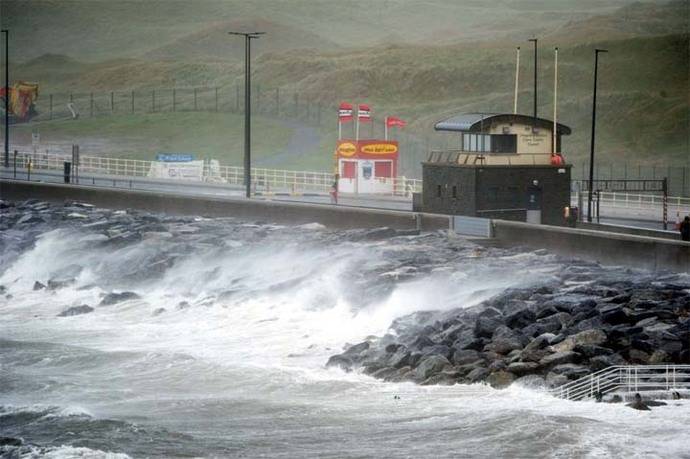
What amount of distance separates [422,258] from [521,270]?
496cm

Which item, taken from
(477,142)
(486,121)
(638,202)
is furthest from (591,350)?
(638,202)

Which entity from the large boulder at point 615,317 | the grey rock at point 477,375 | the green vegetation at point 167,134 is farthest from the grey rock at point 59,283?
the green vegetation at point 167,134

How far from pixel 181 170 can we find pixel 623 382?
5401 cm

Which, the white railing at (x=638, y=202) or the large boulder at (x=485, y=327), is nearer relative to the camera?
the large boulder at (x=485, y=327)

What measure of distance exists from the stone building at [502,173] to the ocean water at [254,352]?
243 cm

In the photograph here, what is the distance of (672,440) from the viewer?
1030 inches

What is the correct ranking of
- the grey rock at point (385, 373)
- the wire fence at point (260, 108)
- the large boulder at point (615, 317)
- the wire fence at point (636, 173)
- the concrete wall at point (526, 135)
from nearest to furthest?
the grey rock at point (385, 373)
the large boulder at point (615, 317)
the concrete wall at point (526, 135)
the wire fence at point (636, 173)
the wire fence at point (260, 108)

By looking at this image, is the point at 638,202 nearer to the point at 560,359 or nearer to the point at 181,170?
the point at 181,170

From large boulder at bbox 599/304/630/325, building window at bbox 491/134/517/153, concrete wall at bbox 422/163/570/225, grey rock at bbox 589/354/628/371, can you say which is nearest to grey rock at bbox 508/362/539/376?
grey rock at bbox 589/354/628/371

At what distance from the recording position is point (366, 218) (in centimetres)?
5347

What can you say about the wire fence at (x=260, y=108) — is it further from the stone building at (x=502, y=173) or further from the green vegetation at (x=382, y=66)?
the stone building at (x=502, y=173)

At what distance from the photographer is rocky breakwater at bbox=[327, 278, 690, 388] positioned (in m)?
30.8

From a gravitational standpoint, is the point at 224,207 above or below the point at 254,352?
above

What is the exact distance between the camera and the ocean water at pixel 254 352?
27234mm
